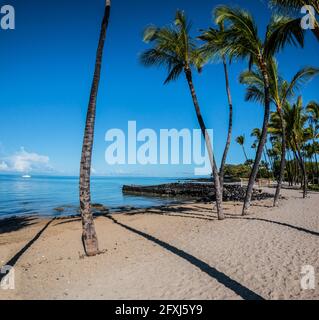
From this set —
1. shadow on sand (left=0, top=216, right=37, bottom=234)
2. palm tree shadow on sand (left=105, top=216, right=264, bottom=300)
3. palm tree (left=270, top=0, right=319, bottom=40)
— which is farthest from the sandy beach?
palm tree (left=270, top=0, right=319, bottom=40)

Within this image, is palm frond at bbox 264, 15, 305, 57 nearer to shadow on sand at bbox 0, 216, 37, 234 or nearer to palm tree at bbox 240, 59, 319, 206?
palm tree at bbox 240, 59, 319, 206

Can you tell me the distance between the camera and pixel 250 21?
526 inches

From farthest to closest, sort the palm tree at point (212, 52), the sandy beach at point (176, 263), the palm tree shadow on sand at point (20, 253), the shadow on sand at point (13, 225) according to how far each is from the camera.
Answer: the shadow on sand at point (13, 225)
the palm tree at point (212, 52)
the palm tree shadow on sand at point (20, 253)
the sandy beach at point (176, 263)

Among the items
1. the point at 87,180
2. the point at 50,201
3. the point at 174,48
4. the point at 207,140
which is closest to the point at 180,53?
the point at 174,48

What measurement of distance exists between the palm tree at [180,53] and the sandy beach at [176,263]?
340 cm

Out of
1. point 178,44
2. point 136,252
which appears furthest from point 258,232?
point 178,44

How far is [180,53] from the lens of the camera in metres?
13.9

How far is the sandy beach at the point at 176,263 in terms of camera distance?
5973mm

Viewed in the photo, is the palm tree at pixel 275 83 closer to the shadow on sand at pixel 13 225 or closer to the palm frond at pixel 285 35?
the palm frond at pixel 285 35

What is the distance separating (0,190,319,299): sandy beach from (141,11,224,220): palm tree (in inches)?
134

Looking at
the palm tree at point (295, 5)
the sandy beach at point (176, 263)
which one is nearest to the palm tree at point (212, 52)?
the palm tree at point (295, 5)

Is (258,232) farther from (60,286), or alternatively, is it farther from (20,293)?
(20,293)

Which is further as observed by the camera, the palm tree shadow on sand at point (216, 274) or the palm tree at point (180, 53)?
the palm tree at point (180, 53)

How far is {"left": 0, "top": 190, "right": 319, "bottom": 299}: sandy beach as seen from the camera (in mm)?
5973
